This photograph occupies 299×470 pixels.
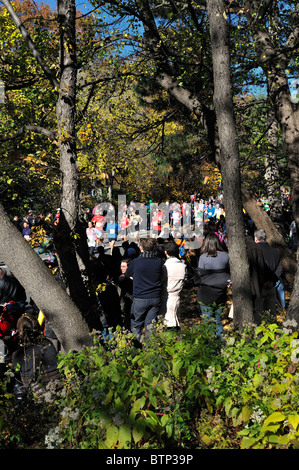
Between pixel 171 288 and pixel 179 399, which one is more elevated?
pixel 171 288

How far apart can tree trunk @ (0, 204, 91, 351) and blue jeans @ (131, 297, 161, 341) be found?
7.15 ft

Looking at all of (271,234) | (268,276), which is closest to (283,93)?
(271,234)

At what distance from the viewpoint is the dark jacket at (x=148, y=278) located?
20.8 ft

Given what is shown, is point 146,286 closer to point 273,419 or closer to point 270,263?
point 270,263

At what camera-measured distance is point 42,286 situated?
401 centimetres

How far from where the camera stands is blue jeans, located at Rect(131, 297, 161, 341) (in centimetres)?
640

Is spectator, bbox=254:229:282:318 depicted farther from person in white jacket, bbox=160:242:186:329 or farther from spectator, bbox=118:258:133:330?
spectator, bbox=118:258:133:330

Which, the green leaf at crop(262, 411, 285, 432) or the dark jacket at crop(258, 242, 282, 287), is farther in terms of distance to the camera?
the dark jacket at crop(258, 242, 282, 287)

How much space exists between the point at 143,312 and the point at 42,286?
2.68 m

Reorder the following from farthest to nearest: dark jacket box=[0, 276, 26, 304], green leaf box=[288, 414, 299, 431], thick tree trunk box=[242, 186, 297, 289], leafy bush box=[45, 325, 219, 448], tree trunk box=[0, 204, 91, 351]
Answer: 1. thick tree trunk box=[242, 186, 297, 289]
2. dark jacket box=[0, 276, 26, 304]
3. tree trunk box=[0, 204, 91, 351]
4. leafy bush box=[45, 325, 219, 448]
5. green leaf box=[288, 414, 299, 431]

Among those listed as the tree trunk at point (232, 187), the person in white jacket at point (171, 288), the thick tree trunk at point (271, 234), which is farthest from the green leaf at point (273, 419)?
the thick tree trunk at point (271, 234)

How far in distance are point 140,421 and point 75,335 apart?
5.13ft

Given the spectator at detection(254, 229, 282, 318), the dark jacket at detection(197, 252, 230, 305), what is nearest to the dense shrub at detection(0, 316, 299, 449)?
the dark jacket at detection(197, 252, 230, 305)

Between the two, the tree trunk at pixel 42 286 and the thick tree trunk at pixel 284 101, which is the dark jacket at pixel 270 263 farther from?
the tree trunk at pixel 42 286
